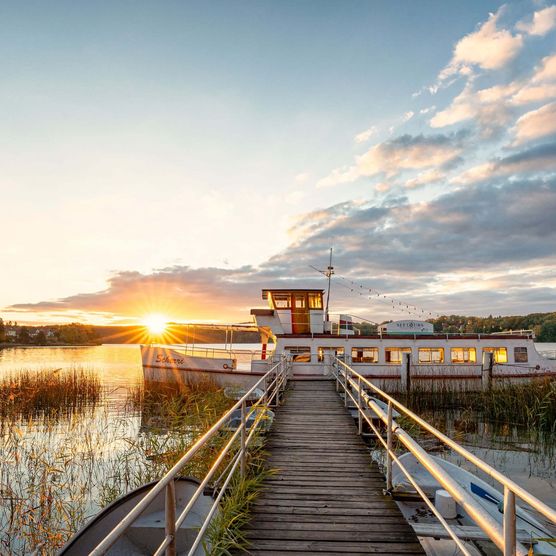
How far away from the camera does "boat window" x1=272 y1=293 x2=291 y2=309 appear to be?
2719 cm

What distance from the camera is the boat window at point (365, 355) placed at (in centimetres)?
2602

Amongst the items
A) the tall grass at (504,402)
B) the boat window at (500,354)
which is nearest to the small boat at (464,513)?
the tall grass at (504,402)

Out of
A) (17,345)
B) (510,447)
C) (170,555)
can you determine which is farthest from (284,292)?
(17,345)

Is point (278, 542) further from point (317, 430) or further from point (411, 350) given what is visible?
point (411, 350)

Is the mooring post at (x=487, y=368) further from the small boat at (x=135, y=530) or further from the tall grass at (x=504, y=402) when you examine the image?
the small boat at (x=135, y=530)

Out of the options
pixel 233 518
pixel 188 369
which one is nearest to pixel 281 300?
pixel 188 369

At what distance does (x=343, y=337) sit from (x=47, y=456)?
1724cm

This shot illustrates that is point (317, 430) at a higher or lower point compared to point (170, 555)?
lower

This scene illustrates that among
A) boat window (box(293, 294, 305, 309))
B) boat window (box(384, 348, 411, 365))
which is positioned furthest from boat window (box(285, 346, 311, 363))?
boat window (box(384, 348, 411, 365))

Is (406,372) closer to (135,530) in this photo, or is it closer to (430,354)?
(430,354)

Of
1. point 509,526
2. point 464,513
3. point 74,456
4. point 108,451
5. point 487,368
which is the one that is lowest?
point 108,451

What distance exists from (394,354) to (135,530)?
78.1ft

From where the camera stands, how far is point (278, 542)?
15.2ft

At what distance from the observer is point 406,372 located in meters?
23.4
